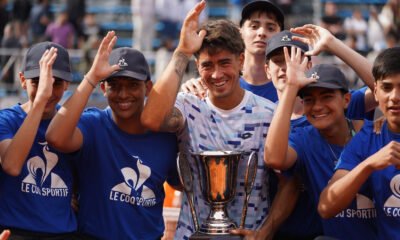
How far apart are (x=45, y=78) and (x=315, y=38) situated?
1636 millimetres

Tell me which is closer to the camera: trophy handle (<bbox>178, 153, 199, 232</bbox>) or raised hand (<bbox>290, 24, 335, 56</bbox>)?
trophy handle (<bbox>178, 153, 199, 232</bbox>)

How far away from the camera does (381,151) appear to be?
197 inches

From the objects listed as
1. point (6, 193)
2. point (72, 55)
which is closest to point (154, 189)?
point (6, 193)

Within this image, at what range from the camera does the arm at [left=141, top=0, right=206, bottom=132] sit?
5.54m

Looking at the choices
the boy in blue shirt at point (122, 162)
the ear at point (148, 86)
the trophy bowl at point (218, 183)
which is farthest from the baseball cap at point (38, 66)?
the trophy bowl at point (218, 183)

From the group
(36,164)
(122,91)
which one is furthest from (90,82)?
(36,164)

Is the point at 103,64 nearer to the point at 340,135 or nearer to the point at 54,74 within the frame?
the point at 54,74

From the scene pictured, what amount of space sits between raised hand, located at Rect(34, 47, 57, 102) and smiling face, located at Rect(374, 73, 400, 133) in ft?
6.06

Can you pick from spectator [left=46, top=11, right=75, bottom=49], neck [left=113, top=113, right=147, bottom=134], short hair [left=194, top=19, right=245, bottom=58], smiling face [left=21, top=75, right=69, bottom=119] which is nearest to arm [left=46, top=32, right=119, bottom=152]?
smiling face [left=21, top=75, right=69, bottom=119]

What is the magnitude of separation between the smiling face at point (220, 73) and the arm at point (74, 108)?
1.71ft

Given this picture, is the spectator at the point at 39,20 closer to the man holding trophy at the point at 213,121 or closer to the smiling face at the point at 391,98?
the man holding trophy at the point at 213,121

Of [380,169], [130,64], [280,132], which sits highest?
[130,64]

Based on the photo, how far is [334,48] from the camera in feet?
19.1

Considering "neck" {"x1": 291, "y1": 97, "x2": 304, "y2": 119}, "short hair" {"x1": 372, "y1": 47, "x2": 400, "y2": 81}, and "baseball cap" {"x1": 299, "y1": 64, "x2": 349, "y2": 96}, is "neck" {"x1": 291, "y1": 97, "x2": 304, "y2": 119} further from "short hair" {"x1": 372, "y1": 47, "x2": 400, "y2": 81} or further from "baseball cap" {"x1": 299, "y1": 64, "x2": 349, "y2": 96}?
"short hair" {"x1": 372, "y1": 47, "x2": 400, "y2": 81}
